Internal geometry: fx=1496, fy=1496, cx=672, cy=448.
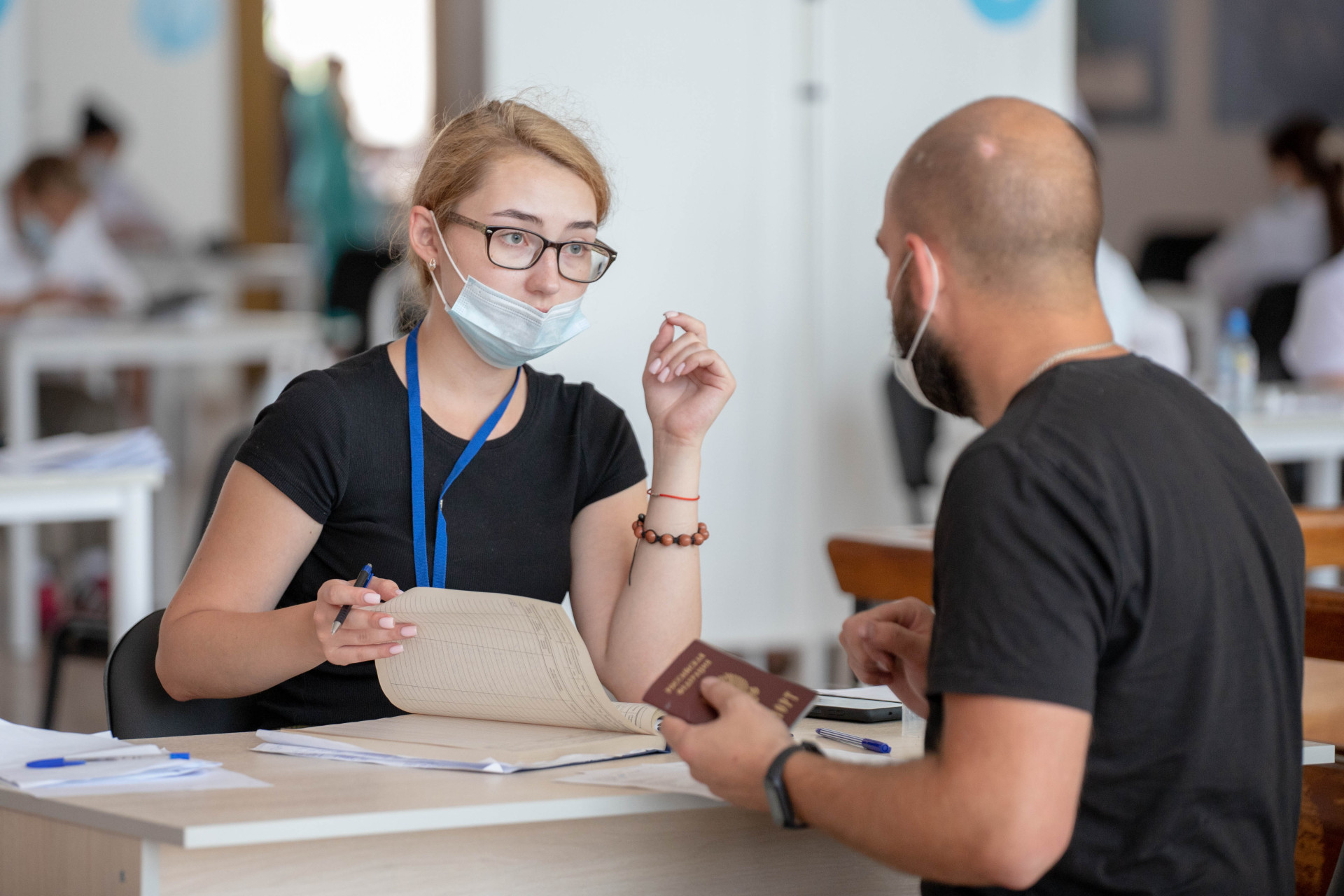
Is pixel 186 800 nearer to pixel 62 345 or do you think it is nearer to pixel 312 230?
pixel 62 345

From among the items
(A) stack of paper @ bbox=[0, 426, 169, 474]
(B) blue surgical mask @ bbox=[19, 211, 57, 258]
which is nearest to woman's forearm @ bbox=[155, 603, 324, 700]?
(A) stack of paper @ bbox=[0, 426, 169, 474]

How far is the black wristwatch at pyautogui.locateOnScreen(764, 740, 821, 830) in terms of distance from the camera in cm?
104

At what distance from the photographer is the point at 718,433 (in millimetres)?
3350

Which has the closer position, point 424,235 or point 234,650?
point 234,650

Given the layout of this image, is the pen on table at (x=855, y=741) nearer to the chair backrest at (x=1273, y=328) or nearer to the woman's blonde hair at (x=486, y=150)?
the woman's blonde hair at (x=486, y=150)

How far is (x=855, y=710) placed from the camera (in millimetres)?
1429

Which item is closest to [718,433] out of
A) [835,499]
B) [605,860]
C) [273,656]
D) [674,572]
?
[835,499]

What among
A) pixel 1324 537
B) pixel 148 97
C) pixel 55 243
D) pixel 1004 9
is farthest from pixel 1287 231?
pixel 148 97

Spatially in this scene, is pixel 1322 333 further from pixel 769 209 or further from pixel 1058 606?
pixel 1058 606

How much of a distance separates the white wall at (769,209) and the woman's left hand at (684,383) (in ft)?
4.48

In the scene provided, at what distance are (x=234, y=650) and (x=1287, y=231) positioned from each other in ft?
20.8

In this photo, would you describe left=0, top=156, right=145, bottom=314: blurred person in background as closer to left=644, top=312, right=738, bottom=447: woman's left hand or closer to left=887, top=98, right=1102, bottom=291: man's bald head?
left=644, top=312, right=738, bottom=447: woman's left hand

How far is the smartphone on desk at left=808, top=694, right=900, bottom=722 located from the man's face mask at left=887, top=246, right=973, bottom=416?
37 cm

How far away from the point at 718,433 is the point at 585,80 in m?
0.82
